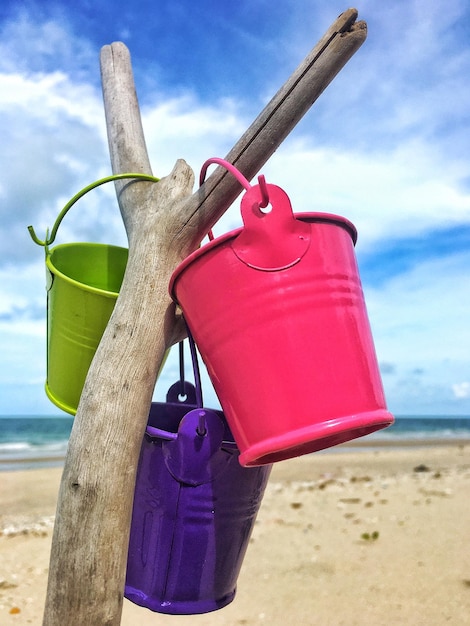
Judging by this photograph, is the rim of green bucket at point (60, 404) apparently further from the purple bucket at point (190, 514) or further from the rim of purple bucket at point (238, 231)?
the rim of purple bucket at point (238, 231)

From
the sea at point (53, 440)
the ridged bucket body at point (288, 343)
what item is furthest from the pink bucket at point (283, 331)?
the sea at point (53, 440)

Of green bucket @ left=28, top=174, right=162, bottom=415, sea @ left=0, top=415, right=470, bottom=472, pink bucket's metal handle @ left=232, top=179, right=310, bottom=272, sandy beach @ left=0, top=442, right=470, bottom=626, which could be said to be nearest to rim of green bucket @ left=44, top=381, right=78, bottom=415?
green bucket @ left=28, top=174, right=162, bottom=415

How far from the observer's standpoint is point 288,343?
1324 millimetres

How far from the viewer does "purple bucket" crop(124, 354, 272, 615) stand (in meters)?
1.57

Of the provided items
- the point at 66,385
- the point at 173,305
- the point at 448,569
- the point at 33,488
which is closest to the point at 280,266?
the point at 173,305

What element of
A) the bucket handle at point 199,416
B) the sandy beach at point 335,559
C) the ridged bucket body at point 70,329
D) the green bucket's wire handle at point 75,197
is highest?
the green bucket's wire handle at point 75,197

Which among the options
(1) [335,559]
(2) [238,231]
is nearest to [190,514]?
(2) [238,231]

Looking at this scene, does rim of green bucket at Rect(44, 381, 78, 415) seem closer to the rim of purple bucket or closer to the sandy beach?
the rim of purple bucket

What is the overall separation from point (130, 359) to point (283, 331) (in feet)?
1.40

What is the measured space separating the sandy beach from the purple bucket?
4.36 ft

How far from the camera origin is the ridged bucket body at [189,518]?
5.19 ft

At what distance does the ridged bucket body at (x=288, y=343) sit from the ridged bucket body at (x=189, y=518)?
7.8 inches

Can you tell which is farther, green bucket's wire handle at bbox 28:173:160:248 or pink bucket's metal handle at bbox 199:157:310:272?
green bucket's wire handle at bbox 28:173:160:248

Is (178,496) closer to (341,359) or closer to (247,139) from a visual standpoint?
(341,359)
